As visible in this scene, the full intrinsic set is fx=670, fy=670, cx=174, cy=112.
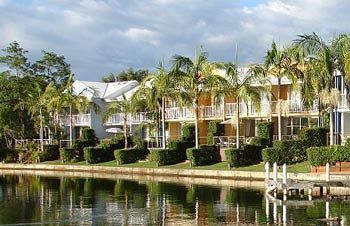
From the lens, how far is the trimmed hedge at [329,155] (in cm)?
4278

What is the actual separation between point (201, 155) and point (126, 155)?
396 inches

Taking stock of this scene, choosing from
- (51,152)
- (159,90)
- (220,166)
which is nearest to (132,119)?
(51,152)

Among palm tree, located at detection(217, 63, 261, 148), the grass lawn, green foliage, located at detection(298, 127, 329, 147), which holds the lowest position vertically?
the grass lawn

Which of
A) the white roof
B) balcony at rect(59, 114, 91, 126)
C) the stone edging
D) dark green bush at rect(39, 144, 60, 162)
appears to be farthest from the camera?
the white roof

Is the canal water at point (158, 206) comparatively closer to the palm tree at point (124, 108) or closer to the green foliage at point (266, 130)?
the green foliage at point (266, 130)

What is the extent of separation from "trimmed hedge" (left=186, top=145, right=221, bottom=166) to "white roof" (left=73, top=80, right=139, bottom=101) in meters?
30.8

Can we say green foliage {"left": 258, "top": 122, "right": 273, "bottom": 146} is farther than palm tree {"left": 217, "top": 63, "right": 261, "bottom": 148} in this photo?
Yes

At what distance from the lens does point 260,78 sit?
53.3 meters

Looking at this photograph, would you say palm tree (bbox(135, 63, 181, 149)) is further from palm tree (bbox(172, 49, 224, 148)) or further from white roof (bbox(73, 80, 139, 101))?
white roof (bbox(73, 80, 139, 101))

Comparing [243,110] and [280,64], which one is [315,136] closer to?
[280,64]

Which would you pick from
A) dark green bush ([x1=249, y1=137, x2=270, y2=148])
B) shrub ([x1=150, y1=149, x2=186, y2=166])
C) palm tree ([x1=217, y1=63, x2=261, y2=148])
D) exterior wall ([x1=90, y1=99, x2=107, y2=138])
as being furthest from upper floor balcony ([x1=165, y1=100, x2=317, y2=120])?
exterior wall ([x1=90, y1=99, x2=107, y2=138])

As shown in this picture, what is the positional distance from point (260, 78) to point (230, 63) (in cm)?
268

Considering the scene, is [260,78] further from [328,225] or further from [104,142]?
[328,225]

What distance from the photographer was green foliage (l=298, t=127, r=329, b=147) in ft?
→ 165
